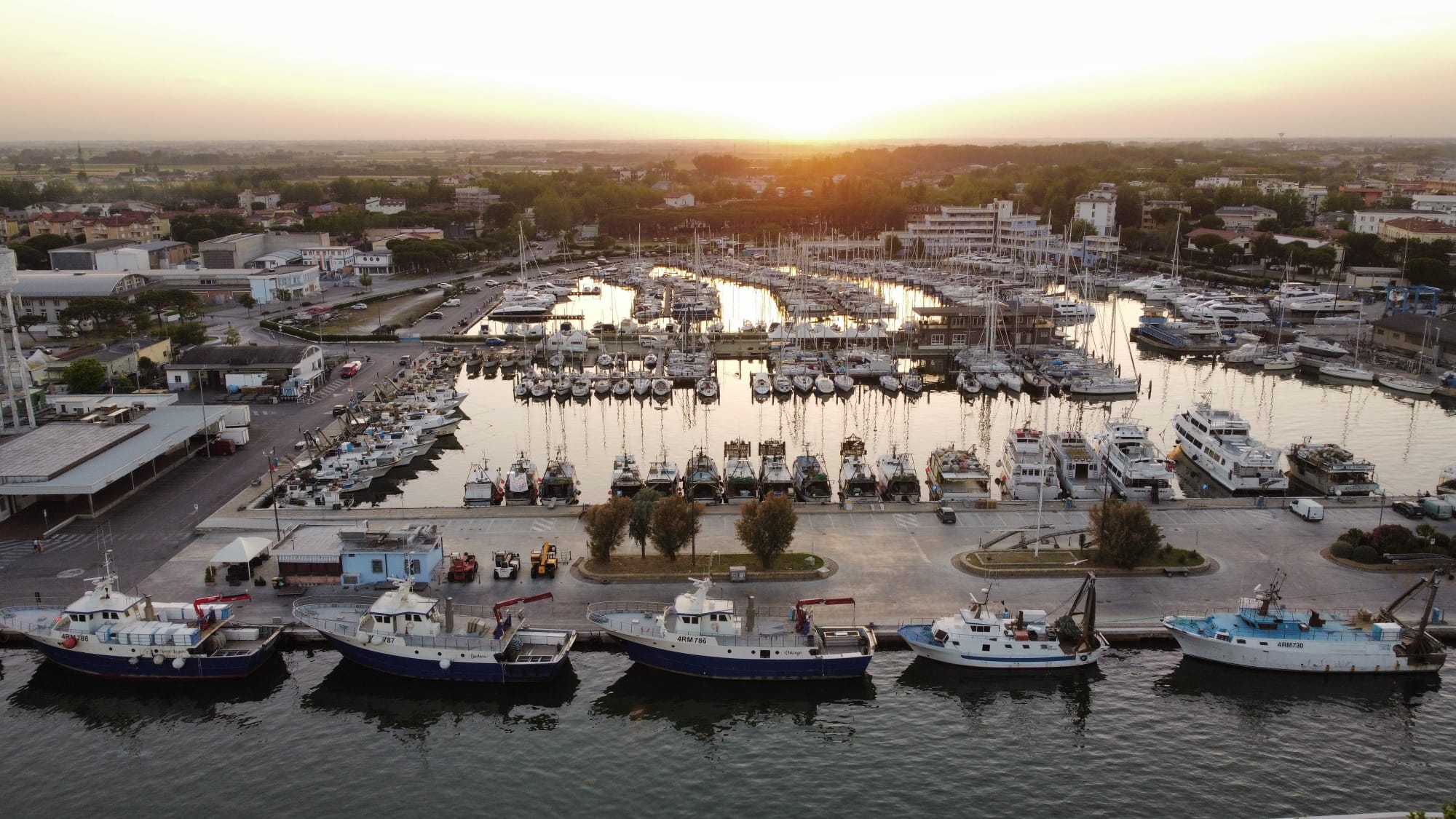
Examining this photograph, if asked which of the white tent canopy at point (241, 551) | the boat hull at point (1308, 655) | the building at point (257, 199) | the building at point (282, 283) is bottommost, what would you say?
the boat hull at point (1308, 655)

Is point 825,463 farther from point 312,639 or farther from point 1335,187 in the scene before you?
point 1335,187

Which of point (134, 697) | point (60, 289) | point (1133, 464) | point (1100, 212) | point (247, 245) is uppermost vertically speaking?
point (1100, 212)

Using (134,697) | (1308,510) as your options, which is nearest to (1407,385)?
(1308,510)

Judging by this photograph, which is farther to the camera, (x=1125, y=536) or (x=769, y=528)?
(x=769, y=528)

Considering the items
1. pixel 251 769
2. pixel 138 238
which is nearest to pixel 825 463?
pixel 251 769

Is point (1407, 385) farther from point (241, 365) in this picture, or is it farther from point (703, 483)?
point (241, 365)

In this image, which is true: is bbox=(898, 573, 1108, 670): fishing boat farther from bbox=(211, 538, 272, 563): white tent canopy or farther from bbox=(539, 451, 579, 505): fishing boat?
bbox=(211, 538, 272, 563): white tent canopy

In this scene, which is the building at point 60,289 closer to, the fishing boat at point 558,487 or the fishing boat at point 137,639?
the fishing boat at point 558,487

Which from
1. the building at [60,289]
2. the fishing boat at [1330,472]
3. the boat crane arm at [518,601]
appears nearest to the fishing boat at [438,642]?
the boat crane arm at [518,601]
